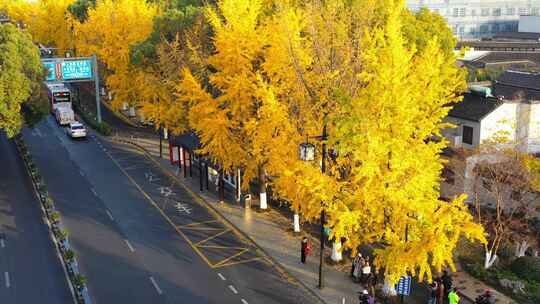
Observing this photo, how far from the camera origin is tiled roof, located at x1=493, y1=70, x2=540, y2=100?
148 ft

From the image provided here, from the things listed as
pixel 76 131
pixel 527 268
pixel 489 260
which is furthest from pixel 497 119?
pixel 76 131

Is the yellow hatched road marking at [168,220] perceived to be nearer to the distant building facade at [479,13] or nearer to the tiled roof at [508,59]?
the tiled roof at [508,59]

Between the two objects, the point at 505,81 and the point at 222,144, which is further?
the point at 505,81

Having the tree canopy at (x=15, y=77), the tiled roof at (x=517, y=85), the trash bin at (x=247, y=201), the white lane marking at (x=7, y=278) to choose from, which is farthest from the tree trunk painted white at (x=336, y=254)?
the tree canopy at (x=15, y=77)

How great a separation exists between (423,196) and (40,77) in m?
34.3

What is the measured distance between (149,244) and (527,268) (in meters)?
19.1

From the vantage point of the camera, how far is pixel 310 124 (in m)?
26.9

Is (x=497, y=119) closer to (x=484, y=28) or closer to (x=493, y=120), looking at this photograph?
(x=493, y=120)

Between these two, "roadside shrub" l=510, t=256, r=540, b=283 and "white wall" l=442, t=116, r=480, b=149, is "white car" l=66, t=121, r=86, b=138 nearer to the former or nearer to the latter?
"white wall" l=442, t=116, r=480, b=149

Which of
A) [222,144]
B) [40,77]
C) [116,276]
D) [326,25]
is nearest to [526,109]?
[326,25]

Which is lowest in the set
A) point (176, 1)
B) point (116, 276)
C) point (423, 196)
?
point (116, 276)

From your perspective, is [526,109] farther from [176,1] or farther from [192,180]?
[176,1]

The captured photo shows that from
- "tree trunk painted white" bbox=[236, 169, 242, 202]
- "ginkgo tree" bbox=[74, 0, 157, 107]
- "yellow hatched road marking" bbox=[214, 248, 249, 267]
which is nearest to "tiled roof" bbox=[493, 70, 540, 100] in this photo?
"tree trunk painted white" bbox=[236, 169, 242, 202]

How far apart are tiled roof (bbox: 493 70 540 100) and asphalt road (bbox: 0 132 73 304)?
34519mm
